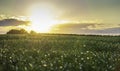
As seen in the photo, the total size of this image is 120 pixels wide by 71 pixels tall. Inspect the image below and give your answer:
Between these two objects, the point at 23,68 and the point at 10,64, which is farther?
the point at 10,64

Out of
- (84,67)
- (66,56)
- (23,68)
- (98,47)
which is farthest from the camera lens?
(98,47)

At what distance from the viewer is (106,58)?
68.9 ft

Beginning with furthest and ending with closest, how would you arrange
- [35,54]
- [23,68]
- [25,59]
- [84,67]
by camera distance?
[35,54] → [25,59] → [84,67] → [23,68]

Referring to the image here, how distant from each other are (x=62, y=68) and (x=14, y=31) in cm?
9823

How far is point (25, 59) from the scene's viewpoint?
61.7 feet

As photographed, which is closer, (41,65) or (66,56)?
(41,65)

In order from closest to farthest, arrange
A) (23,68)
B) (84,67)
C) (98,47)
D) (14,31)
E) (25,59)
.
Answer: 1. (23,68)
2. (84,67)
3. (25,59)
4. (98,47)
5. (14,31)

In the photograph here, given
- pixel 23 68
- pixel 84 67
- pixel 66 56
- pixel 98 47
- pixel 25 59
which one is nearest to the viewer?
pixel 23 68

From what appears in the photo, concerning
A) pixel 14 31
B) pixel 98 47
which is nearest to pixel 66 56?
pixel 98 47

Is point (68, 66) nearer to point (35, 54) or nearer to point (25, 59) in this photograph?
point (25, 59)

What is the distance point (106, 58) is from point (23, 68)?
6906mm

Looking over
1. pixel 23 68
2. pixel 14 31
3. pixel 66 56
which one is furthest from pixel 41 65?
pixel 14 31

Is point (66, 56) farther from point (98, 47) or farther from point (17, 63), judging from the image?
point (98, 47)

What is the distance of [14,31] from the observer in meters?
113
